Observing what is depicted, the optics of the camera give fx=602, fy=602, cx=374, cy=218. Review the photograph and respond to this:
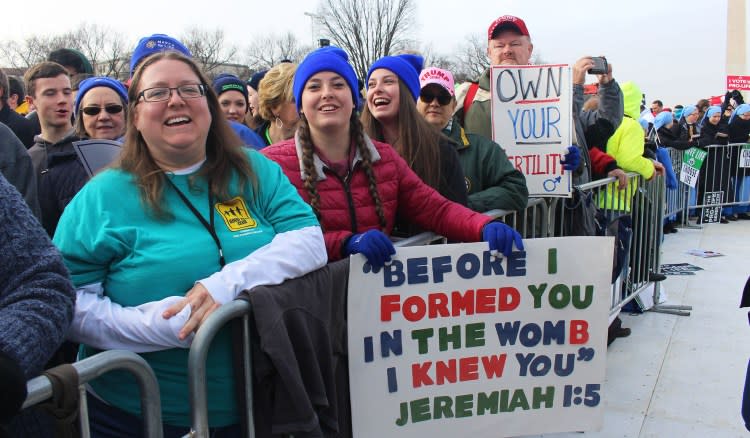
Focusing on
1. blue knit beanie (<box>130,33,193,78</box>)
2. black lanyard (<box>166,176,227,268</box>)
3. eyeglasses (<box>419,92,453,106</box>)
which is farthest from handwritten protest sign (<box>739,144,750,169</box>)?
black lanyard (<box>166,176,227,268</box>)

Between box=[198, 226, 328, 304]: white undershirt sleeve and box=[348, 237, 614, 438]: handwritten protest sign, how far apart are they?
0.83ft

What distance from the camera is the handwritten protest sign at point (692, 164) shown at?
10.1m

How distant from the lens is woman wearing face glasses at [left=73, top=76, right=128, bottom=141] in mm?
3279

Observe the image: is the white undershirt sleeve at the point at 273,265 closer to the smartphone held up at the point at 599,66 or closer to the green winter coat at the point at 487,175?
the green winter coat at the point at 487,175

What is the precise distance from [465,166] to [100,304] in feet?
7.88

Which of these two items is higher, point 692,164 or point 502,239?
point 502,239

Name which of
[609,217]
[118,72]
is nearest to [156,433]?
[609,217]

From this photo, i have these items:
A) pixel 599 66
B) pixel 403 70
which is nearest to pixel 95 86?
pixel 403 70

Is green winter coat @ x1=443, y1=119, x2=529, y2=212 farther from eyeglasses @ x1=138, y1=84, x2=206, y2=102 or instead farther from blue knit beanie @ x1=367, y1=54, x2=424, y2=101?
eyeglasses @ x1=138, y1=84, x2=206, y2=102

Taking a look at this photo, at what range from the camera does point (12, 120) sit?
470 centimetres

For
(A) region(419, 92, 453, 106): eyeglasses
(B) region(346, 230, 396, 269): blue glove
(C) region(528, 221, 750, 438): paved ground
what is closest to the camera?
(B) region(346, 230, 396, 269): blue glove

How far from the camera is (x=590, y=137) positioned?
5262mm

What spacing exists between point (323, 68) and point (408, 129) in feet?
2.28

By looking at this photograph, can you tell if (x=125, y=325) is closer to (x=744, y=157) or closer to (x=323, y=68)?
(x=323, y=68)
